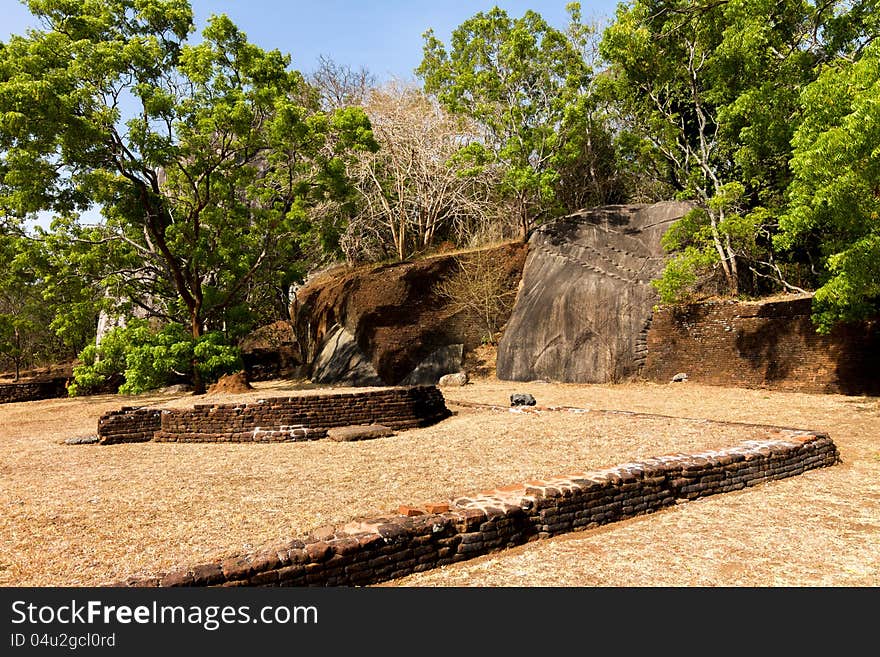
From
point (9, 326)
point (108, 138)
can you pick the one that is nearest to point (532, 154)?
point (108, 138)

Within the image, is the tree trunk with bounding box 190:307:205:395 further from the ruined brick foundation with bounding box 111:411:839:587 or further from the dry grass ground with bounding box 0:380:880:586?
the ruined brick foundation with bounding box 111:411:839:587

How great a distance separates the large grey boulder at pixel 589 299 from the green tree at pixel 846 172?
17.5ft

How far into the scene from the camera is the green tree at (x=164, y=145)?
13820mm

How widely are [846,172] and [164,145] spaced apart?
1463 centimetres

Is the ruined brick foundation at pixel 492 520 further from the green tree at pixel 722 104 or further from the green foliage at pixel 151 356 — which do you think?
the green foliage at pixel 151 356

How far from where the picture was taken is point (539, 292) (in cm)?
1756

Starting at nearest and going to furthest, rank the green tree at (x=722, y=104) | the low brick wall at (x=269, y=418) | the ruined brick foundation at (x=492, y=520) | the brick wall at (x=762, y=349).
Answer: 1. the ruined brick foundation at (x=492, y=520)
2. the low brick wall at (x=269, y=418)
3. the brick wall at (x=762, y=349)
4. the green tree at (x=722, y=104)

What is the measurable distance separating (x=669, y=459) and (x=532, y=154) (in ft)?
62.2

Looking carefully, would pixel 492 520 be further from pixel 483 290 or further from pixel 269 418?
pixel 483 290

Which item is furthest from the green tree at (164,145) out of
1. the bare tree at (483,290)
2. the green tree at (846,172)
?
the green tree at (846,172)

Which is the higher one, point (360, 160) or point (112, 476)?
point (360, 160)

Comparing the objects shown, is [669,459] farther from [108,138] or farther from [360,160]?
[360,160]

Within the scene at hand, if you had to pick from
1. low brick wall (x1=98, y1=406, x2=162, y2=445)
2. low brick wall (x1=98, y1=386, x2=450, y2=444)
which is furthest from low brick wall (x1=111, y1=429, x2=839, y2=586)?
low brick wall (x1=98, y1=406, x2=162, y2=445)

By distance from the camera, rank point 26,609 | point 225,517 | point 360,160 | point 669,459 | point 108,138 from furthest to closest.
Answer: point 360,160
point 108,138
point 669,459
point 225,517
point 26,609
